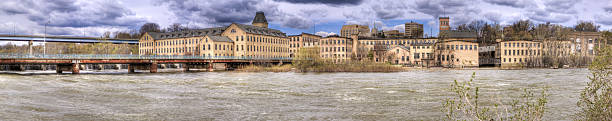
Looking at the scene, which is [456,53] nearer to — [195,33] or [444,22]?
[195,33]

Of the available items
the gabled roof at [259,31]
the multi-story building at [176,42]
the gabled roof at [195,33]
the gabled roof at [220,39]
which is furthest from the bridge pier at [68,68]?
the gabled roof at [195,33]

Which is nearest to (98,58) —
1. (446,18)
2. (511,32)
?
(511,32)

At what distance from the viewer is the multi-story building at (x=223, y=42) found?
10725 centimetres

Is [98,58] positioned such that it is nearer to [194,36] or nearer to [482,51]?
[194,36]

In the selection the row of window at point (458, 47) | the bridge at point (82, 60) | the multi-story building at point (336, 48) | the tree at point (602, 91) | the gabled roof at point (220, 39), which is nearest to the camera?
the tree at point (602, 91)

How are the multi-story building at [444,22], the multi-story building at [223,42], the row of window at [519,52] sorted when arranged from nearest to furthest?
the multi-story building at [223,42], the row of window at [519,52], the multi-story building at [444,22]

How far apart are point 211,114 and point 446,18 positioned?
598 feet

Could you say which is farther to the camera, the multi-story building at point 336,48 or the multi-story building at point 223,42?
the multi-story building at point 336,48

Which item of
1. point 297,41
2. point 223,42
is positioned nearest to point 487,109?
point 223,42

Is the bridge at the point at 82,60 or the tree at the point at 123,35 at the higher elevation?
the tree at the point at 123,35

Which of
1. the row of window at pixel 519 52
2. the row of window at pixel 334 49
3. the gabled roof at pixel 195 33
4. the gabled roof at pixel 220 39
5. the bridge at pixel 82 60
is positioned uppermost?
the gabled roof at pixel 195 33

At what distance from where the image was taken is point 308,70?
75.2m

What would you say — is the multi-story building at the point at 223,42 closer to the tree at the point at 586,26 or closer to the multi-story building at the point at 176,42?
the multi-story building at the point at 176,42

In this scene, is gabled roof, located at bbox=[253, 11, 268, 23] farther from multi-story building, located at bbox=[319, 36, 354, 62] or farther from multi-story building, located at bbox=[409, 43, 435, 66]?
multi-story building, located at bbox=[409, 43, 435, 66]
